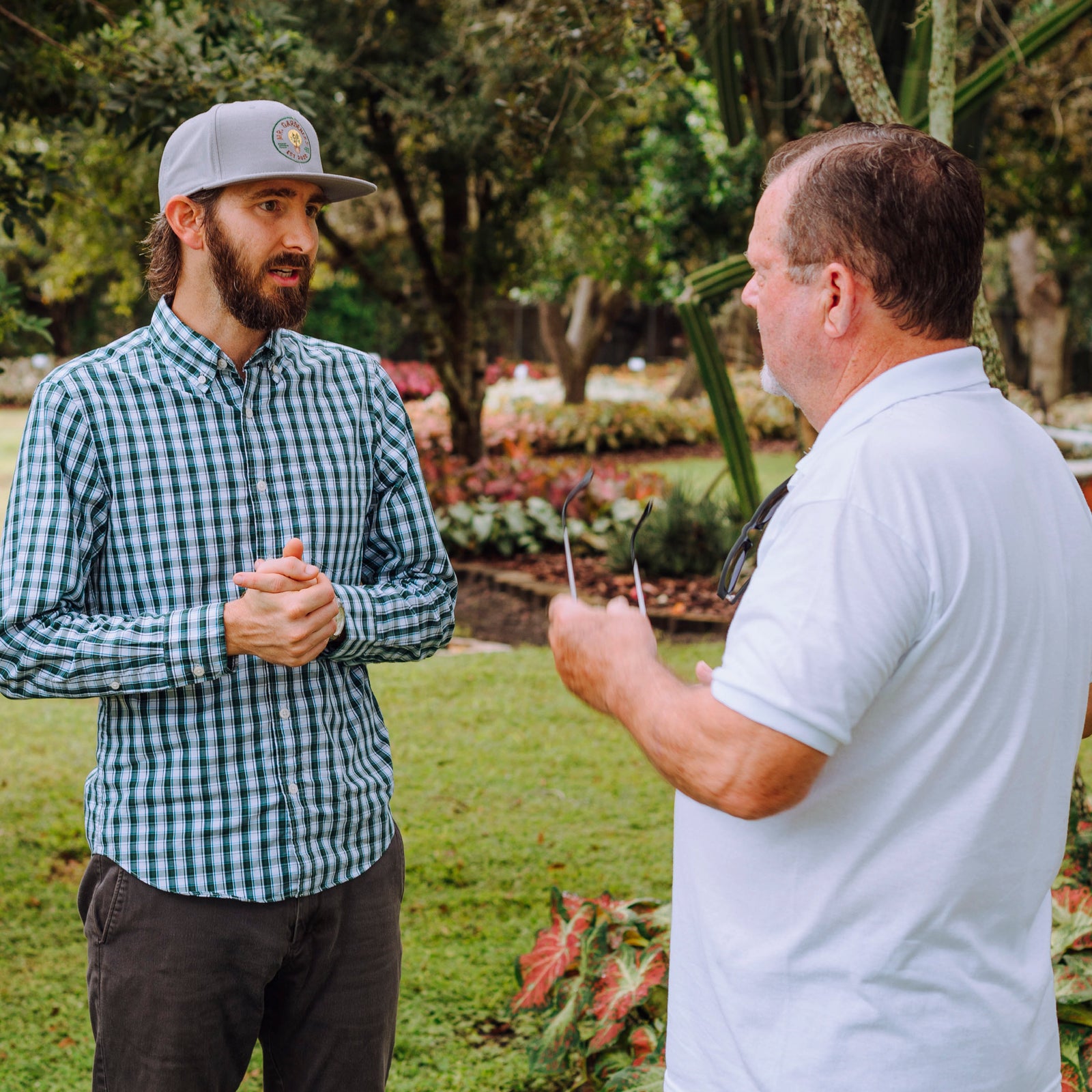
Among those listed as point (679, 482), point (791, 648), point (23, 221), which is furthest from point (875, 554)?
point (679, 482)

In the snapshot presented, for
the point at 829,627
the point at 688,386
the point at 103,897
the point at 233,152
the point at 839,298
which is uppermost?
the point at 233,152

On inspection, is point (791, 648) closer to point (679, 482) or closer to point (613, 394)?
point (679, 482)

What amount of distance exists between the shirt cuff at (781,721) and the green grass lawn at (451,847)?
8.08ft

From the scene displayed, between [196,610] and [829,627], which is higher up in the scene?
[829,627]

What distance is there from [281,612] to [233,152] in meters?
0.83

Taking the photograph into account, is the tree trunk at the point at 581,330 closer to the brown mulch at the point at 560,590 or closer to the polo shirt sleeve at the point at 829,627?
the brown mulch at the point at 560,590

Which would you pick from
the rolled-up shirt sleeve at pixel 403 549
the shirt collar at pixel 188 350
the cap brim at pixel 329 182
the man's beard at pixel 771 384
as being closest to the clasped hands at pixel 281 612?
the rolled-up shirt sleeve at pixel 403 549

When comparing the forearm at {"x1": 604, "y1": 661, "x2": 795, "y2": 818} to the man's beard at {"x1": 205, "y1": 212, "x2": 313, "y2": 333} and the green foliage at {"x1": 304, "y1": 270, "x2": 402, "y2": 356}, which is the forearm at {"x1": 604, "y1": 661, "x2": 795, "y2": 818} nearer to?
the man's beard at {"x1": 205, "y1": 212, "x2": 313, "y2": 333}

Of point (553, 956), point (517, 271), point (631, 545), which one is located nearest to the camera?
point (631, 545)

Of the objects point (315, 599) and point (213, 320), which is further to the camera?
point (213, 320)

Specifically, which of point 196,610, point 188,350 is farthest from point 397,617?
point 188,350

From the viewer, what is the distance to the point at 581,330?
21.0 meters

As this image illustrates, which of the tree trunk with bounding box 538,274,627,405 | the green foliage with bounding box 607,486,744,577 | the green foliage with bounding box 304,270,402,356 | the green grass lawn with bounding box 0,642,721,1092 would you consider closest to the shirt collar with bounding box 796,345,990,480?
the green grass lawn with bounding box 0,642,721,1092

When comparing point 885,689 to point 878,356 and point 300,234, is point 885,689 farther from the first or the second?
point 300,234
